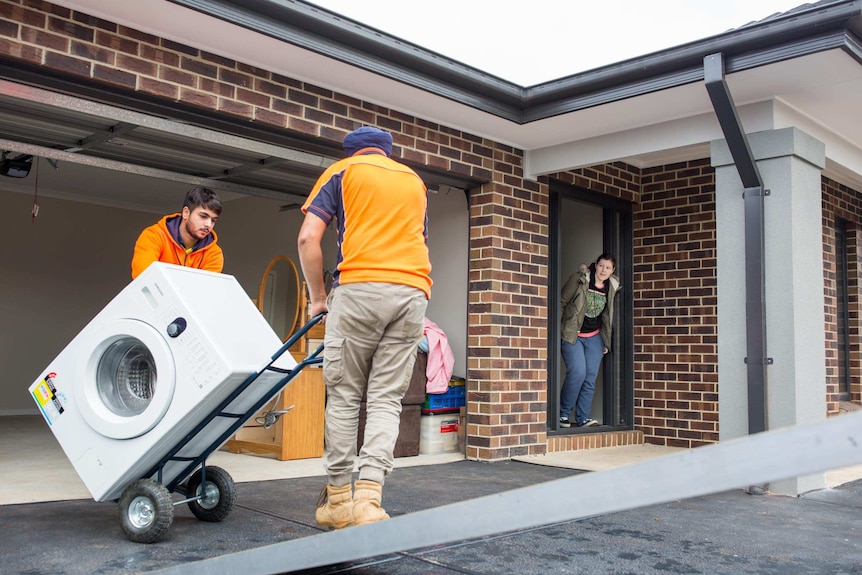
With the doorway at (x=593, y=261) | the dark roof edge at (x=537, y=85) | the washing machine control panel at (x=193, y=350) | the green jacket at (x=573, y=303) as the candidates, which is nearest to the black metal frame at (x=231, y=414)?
the washing machine control panel at (x=193, y=350)

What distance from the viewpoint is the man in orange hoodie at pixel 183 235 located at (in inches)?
138

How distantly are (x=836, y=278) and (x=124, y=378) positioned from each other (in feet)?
24.6

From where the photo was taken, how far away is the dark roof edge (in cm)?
395

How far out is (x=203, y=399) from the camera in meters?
2.88

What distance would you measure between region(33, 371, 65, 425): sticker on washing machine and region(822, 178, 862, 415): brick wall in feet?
21.9

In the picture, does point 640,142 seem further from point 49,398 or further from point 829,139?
point 49,398

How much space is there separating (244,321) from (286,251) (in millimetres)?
5532

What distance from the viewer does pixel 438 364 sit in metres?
6.00

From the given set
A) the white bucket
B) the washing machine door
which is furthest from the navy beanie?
the white bucket

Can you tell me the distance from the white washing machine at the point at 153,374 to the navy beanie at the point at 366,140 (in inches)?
32.7

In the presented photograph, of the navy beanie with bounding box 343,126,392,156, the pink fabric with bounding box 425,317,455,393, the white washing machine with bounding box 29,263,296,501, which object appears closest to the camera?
the white washing machine with bounding box 29,263,296,501

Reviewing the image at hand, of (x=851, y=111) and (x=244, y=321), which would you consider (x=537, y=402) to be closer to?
(x=851, y=111)

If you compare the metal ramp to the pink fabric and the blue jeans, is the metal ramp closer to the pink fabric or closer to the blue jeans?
the pink fabric

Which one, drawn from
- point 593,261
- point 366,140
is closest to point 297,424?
point 366,140
